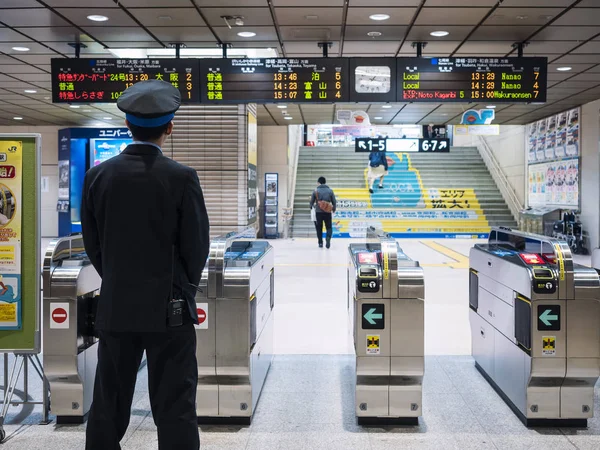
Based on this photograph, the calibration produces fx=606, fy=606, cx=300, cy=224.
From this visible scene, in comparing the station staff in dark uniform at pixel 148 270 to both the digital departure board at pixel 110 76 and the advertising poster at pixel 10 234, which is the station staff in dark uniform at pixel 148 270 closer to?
the advertising poster at pixel 10 234

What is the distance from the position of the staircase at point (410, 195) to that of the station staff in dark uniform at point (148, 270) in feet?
52.1

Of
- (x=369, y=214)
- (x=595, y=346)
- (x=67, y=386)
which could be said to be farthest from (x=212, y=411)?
(x=369, y=214)

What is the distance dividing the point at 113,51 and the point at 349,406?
21.7 feet

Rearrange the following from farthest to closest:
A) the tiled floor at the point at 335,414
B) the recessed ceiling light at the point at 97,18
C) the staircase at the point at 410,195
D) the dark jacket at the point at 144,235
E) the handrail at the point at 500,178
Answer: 1. the staircase at the point at 410,195
2. the handrail at the point at 500,178
3. the recessed ceiling light at the point at 97,18
4. the tiled floor at the point at 335,414
5. the dark jacket at the point at 144,235

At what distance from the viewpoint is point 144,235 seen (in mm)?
2117

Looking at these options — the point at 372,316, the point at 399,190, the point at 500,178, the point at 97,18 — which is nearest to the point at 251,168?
the point at 97,18

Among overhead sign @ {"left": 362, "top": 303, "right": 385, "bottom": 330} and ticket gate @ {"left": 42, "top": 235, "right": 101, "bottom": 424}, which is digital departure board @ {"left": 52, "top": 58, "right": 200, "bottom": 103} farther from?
overhead sign @ {"left": 362, "top": 303, "right": 385, "bottom": 330}

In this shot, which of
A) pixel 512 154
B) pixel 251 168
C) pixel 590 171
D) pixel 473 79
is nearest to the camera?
pixel 473 79

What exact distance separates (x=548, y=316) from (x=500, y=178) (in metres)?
17.8

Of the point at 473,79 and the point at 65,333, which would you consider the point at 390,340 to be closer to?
the point at 65,333

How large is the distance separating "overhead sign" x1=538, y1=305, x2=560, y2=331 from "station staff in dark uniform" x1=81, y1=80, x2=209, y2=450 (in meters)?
2.16

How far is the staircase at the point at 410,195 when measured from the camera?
18891 millimetres

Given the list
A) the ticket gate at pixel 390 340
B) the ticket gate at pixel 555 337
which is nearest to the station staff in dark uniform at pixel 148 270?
the ticket gate at pixel 390 340

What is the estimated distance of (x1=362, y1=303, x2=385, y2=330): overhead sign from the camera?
359cm
